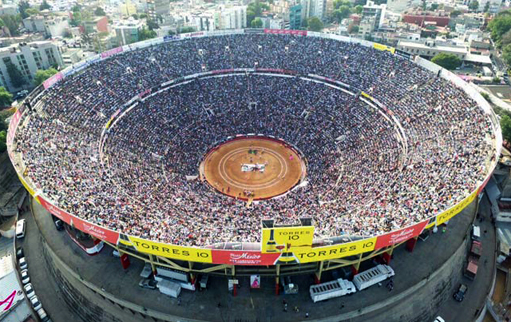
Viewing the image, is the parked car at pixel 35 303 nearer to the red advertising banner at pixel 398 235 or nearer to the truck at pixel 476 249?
the red advertising banner at pixel 398 235

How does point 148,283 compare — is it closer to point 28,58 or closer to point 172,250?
point 172,250

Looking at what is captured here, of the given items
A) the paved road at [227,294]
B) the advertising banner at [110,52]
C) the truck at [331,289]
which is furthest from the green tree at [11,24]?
the truck at [331,289]

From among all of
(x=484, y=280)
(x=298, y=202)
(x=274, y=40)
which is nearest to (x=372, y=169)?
(x=298, y=202)

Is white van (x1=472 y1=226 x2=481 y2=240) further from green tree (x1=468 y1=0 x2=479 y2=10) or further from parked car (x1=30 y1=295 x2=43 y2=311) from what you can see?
green tree (x1=468 y1=0 x2=479 y2=10)

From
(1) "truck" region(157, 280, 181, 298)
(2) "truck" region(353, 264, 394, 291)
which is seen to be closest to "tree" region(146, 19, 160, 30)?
(1) "truck" region(157, 280, 181, 298)

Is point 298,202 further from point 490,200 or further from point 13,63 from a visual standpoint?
point 13,63

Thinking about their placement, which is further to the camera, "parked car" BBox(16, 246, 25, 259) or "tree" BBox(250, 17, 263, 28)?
"tree" BBox(250, 17, 263, 28)

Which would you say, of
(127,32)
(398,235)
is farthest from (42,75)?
(398,235)
